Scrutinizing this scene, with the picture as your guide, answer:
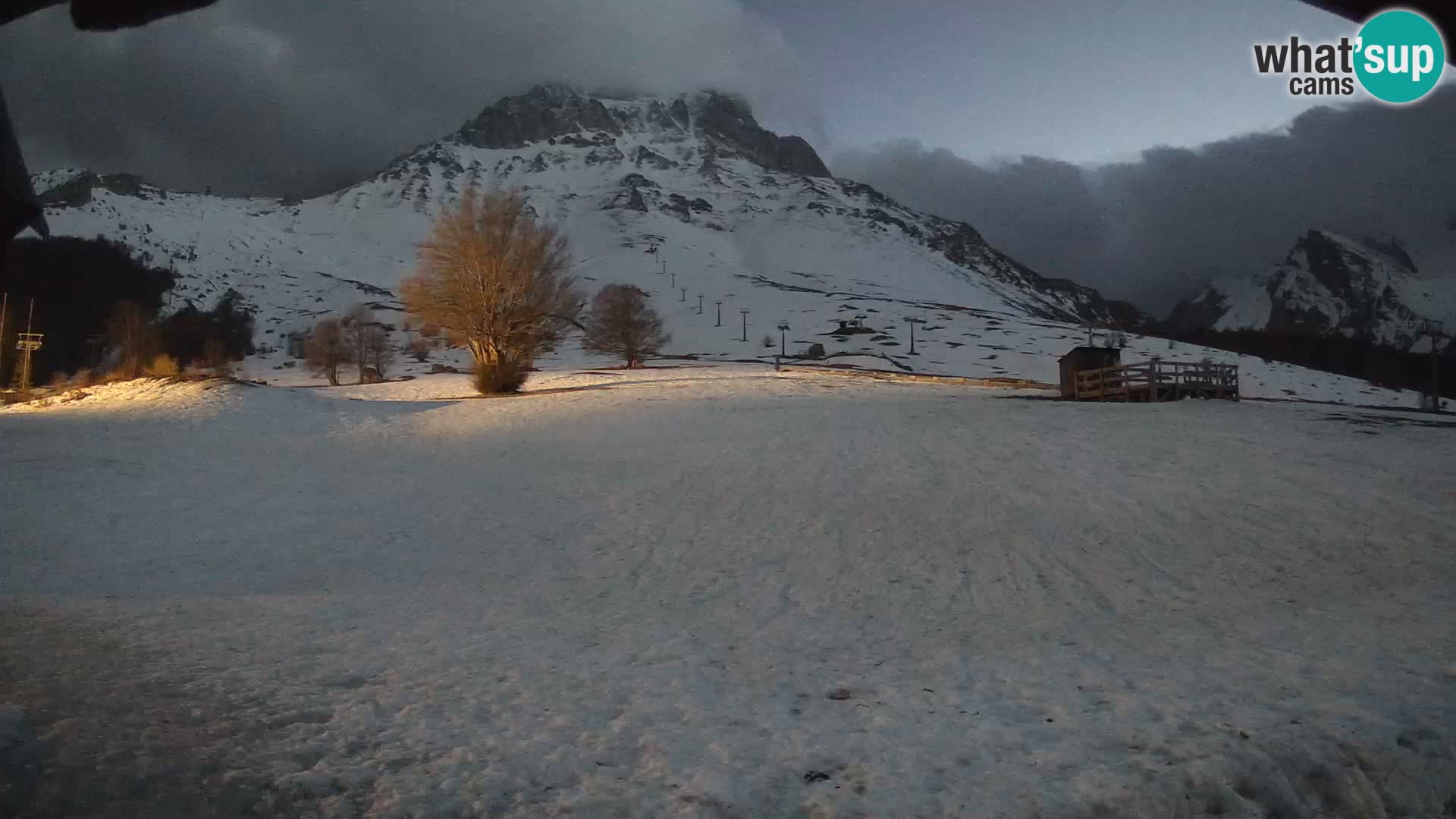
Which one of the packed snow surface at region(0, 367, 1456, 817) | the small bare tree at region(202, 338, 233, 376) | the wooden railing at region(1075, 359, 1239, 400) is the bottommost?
the packed snow surface at region(0, 367, 1456, 817)

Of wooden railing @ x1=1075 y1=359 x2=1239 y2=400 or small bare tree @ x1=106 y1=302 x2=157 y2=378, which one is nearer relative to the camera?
wooden railing @ x1=1075 y1=359 x2=1239 y2=400

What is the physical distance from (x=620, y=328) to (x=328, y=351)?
31.1 metres

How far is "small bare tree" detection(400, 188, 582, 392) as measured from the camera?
137 ft

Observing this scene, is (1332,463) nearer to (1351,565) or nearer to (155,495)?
(1351,565)

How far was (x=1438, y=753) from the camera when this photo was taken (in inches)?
212

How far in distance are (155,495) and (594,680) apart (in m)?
17.7

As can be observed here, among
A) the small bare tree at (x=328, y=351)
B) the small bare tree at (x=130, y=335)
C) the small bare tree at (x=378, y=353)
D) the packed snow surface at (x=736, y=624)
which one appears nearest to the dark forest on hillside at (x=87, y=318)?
the small bare tree at (x=130, y=335)

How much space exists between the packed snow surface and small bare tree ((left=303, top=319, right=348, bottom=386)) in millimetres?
52178

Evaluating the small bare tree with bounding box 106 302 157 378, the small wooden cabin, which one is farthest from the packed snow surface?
the small bare tree with bounding box 106 302 157 378

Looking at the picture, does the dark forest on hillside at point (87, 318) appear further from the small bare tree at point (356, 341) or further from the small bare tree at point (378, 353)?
the small bare tree at point (378, 353)

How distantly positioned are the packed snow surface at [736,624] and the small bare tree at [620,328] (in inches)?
1966

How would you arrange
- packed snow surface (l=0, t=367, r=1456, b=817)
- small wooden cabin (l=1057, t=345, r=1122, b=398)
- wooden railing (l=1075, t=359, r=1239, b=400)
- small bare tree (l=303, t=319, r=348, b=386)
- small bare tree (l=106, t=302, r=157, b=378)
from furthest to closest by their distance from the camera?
small bare tree (l=303, t=319, r=348, b=386), small bare tree (l=106, t=302, r=157, b=378), small wooden cabin (l=1057, t=345, r=1122, b=398), wooden railing (l=1075, t=359, r=1239, b=400), packed snow surface (l=0, t=367, r=1456, b=817)

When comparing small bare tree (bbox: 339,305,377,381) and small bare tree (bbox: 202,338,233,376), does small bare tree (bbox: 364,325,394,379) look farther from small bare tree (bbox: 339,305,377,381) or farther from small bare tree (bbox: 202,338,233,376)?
small bare tree (bbox: 202,338,233,376)

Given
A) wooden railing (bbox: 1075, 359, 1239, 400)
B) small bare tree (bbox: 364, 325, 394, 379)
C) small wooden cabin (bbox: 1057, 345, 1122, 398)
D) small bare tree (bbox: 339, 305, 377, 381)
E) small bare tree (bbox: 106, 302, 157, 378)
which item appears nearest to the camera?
wooden railing (bbox: 1075, 359, 1239, 400)
